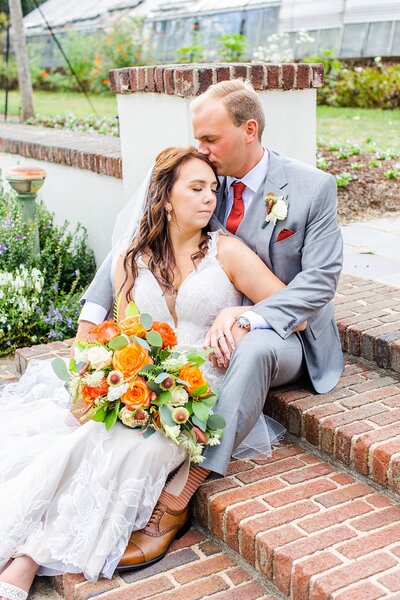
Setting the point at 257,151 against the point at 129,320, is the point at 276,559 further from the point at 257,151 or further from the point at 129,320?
the point at 257,151

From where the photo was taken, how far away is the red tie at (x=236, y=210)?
3.55m

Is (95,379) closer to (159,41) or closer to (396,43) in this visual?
(396,43)

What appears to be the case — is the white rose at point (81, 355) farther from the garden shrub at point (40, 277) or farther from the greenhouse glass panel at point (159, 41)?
the greenhouse glass panel at point (159, 41)

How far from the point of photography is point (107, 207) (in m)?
5.61

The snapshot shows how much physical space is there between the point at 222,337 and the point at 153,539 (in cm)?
83

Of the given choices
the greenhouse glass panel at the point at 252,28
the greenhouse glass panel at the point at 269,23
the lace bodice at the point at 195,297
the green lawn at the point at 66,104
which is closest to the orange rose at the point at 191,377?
the lace bodice at the point at 195,297

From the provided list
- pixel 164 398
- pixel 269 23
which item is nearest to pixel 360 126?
pixel 269 23

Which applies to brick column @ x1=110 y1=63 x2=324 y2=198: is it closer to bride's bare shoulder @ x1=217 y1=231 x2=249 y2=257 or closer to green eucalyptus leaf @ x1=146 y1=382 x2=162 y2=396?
bride's bare shoulder @ x1=217 y1=231 x2=249 y2=257

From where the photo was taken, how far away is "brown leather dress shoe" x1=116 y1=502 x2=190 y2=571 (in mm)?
2811

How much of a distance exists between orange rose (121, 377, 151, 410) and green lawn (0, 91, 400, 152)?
6.62 meters

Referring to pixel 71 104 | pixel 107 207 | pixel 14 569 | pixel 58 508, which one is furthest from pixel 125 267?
pixel 71 104

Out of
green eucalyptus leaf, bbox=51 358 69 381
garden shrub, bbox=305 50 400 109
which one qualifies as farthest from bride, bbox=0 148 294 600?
garden shrub, bbox=305 50 400 109

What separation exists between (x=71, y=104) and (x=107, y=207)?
420 inches

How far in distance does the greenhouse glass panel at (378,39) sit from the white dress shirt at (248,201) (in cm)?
1249
